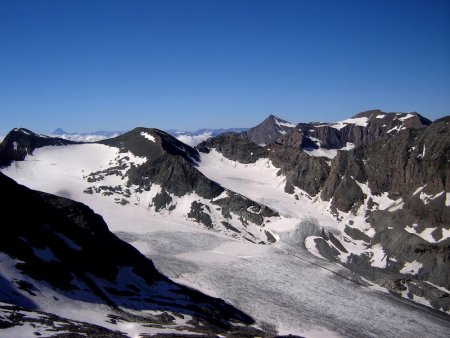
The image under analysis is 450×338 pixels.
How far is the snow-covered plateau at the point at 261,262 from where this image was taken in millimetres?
68875

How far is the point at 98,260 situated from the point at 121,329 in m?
23.3

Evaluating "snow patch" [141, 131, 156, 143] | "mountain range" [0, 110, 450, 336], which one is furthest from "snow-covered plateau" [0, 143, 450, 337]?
"snow patch" [141, 131, 156, 143]

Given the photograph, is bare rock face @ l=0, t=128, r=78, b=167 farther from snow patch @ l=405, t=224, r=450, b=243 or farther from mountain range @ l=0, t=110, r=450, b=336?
snow patch @ l=405, t=224, r=450, b=243

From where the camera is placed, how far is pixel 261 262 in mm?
92750

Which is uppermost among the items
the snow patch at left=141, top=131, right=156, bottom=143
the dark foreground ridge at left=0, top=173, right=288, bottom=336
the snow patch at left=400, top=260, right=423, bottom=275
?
the snow patch at left=141, top=131, right=156, bottom=143

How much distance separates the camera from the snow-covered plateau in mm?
68875

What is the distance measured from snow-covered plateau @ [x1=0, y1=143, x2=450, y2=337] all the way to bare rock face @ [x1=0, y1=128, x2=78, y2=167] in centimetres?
323

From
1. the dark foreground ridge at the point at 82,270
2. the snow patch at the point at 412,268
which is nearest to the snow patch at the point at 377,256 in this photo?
the snow patch at the point at 412,268

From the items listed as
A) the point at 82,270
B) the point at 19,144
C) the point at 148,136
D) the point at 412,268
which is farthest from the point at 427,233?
the point at 19,144

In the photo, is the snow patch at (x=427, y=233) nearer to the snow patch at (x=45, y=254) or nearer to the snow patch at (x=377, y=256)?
the snow patch at (x=377, y=256)

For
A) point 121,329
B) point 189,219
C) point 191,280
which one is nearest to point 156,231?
point 189,219

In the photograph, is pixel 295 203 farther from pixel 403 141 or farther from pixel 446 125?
pixel 446 125

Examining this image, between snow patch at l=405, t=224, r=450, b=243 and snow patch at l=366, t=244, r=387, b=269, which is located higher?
snow patch at l=405, t=224, r=450, b=243

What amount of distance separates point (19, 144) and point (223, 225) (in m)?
86.5
